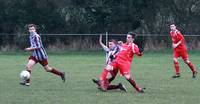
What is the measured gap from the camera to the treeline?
141 ft

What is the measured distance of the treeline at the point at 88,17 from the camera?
4291 centimetres

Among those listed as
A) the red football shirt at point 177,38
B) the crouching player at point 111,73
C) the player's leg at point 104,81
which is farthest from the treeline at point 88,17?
the player's leg at point 104,81

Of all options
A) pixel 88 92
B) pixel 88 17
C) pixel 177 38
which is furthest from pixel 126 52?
pixel 88 17

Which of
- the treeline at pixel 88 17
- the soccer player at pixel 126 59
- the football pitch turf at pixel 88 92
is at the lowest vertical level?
the treeline at pixel 88 17

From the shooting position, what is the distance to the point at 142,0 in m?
43.9

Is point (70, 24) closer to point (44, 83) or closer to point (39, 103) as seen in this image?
point (44, 83)

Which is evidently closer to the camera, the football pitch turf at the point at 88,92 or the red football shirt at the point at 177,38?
the football pitch turf at the point at 88,92

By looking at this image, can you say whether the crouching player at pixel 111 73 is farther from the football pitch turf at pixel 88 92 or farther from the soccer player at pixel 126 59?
the football pitch turf at pixel 88 92

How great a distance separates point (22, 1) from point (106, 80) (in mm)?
28995

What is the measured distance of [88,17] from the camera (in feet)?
142

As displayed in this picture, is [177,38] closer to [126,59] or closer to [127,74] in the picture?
[126,59]

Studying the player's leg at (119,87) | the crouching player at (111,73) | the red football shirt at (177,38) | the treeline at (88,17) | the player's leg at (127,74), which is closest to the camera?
the player's leg at (127,74)

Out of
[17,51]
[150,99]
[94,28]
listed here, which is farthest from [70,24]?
[150,99]

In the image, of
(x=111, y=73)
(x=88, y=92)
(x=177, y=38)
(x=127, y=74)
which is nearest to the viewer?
(x=127, y=74)
